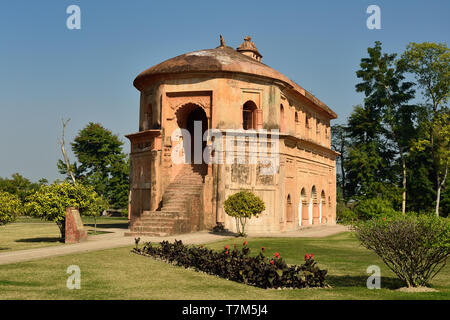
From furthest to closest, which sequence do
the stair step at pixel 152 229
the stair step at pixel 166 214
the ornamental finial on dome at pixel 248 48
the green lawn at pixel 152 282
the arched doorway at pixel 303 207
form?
the ornamental finial on dome at pixel 248 48 < the arched doorway at pixel 303 207 < the stair step at pixel 166 214 < the stair step at pixel 152 229 < the green lawn at pixel 152 282

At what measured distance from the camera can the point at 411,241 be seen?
8.23m

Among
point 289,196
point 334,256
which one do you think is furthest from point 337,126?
point 334,256

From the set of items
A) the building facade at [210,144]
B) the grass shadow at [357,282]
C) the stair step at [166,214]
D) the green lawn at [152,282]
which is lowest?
the grass shadow at [357,282]

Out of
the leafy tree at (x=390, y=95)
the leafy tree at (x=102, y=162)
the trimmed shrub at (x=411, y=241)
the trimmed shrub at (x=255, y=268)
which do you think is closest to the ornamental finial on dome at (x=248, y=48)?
the leafy tree at (x=390, y=95)

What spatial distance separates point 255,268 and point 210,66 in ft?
48.7

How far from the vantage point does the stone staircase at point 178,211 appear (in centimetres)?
1951

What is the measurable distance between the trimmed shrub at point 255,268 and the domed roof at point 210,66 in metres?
12.5

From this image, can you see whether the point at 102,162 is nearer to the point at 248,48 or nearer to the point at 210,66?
the point at 248,48

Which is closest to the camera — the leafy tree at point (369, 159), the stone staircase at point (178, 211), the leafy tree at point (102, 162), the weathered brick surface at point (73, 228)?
the weathered brick surface at point (73, 228)

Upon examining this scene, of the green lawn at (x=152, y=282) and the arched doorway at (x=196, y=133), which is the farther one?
the arched doorway at (x=196, y=133)

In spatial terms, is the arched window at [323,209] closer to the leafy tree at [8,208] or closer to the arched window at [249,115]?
the arched window at [249,115]

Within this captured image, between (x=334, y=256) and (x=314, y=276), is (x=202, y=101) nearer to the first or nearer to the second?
(x=334, y=256)

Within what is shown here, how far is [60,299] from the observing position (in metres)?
7.32

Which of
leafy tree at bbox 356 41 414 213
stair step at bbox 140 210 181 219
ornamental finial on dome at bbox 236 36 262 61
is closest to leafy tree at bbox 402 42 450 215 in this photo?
leafy tree at bbox 356 41 414 213
